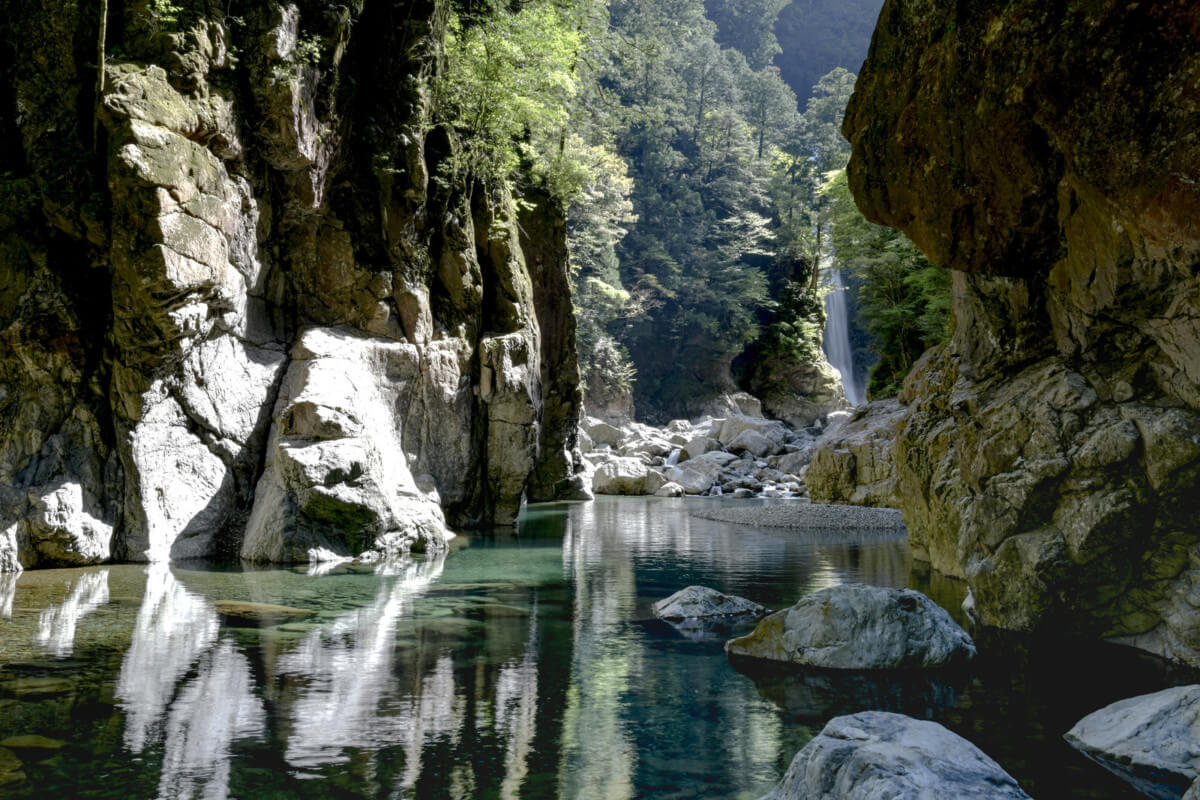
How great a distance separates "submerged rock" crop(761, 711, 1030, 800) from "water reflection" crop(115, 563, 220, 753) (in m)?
3.75

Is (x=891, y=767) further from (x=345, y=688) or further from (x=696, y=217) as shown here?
(x=696, y=217)

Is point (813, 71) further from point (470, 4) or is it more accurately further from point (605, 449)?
point (470, 4)

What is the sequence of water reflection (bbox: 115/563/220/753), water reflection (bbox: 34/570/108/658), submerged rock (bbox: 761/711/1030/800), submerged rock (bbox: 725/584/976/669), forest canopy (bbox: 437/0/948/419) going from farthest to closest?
forest canopy (bbox: 437/0/948/419) → water reflection (bbox: 34/570/108/658) → submerged rock (bbox: 725/584/976/669) → water reflection (bbox: 115/563/220/753) → submerged rock (bbox: 761/711/1030/800)

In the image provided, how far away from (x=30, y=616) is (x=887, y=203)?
10.0 m

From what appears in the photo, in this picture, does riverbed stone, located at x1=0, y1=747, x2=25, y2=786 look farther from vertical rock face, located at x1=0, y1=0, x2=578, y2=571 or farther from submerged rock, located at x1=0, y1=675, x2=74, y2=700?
vertical rock face, located at x1=0, y1=0, x2=578, y2=571

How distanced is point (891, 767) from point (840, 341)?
55.1 m

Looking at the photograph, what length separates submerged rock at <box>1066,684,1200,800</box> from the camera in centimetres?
429

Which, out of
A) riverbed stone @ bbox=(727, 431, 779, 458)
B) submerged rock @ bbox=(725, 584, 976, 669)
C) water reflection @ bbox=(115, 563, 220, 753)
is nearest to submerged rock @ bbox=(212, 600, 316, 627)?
water reflection @ bbox=(115, 563, 220, 753)

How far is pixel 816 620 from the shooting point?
7.07 metres

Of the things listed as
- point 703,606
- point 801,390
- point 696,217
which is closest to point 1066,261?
point 703,606

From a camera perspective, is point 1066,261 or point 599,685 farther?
point 1066,261

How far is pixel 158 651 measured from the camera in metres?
6.98

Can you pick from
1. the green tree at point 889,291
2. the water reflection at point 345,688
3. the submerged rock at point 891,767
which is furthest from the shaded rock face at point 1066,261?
the green tree at point 889,291

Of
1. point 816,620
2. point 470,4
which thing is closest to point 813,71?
point 470,4
